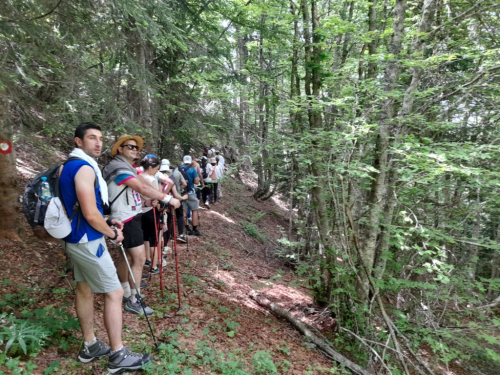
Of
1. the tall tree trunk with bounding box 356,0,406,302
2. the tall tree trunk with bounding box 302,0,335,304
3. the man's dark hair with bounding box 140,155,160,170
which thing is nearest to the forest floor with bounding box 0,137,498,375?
the tall tree trunk with bounding box 302,0,335,304

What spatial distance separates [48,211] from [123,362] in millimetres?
1569

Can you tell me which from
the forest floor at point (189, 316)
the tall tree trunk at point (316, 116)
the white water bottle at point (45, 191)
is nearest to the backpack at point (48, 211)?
the white water bottle at point (45, 191)

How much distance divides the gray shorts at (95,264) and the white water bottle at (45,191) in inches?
18.0

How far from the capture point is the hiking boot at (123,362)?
2.73 meters

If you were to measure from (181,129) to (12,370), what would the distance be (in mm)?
8848

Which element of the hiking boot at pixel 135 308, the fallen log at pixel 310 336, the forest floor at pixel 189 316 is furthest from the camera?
the fallen log at pixel 310 336

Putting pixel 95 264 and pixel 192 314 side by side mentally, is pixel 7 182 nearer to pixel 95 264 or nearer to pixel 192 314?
pixel 95 264

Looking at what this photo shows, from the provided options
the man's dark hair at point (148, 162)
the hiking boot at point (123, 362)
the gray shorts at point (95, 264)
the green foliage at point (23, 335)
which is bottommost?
the hiking boot at point (123, 362)

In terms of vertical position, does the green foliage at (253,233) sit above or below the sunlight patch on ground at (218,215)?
below

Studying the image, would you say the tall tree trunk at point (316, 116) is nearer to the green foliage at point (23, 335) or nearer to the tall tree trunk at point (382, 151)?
the tall tree trunk at point (382, 151)

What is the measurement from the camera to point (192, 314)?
465cm

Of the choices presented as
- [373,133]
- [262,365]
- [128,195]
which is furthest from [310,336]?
[128,195]

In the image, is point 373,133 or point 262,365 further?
point 373,133

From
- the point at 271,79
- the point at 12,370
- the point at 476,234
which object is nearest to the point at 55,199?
the point at 12,370
